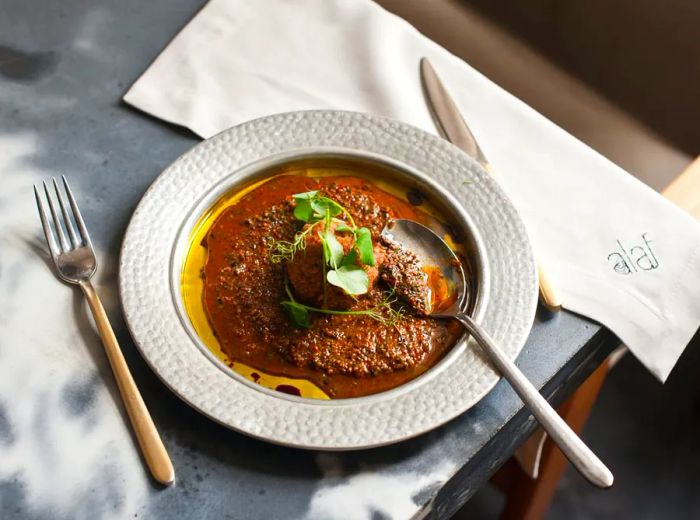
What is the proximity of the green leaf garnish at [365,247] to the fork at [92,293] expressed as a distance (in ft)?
0.95

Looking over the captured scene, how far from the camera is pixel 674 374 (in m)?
1.94

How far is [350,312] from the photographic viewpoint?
36.5 inches

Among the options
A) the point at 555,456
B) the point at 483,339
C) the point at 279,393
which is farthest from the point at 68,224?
the point at 555,456

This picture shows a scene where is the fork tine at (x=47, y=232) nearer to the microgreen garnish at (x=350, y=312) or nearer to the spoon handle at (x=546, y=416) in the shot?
the microgreen garnish at (x=350, y=312)

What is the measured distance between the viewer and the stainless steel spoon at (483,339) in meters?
→ 0.80

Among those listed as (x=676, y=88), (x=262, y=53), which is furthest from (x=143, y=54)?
(x=676, y=88)

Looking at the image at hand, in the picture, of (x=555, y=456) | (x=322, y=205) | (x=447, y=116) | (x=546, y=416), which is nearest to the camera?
Answer: (x=546, y=416)

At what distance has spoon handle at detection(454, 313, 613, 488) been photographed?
0.80 meters

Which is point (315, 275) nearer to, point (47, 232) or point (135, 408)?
point (135, 408)

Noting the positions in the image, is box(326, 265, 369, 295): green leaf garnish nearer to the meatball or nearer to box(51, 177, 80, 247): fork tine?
the meatball

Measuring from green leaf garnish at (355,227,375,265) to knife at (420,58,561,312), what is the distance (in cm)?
25

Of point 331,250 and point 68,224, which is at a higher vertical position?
point 331,250

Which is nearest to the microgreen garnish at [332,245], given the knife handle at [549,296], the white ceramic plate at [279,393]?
the white ceramic plate at [279,393]

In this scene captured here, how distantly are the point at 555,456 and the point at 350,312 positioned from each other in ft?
2.14
